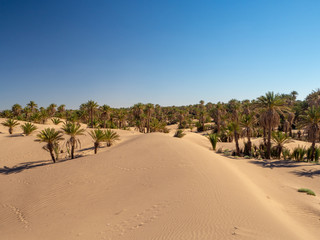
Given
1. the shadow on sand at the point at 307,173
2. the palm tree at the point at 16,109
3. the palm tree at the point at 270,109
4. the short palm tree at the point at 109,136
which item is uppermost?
the palm tree at the point at 16,109

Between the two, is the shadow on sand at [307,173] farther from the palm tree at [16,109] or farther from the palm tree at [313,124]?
the palm tree at [16,109]

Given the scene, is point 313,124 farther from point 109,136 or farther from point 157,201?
point 109,136

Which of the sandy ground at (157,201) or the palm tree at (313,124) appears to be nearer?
the sandy ground at (157,201)

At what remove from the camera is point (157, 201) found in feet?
29.4

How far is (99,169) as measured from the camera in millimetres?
15008

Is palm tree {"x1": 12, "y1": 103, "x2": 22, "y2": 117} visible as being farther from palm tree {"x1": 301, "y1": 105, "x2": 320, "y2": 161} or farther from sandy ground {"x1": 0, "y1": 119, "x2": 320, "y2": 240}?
palm tree {"x1": 301, "y1": 105, "x2": 320, "y2": 161}

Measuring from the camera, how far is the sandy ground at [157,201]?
22.3 feet

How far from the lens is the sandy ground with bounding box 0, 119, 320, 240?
6811mm

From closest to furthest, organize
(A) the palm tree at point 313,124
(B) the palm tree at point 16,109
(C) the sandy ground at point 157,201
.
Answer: (C) the sandy ground at point 157,201, (A) the palm tree at point 313,124, (B) the palm tree at point 16,109

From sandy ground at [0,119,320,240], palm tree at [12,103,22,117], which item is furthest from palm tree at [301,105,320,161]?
palm tree at [12,103,22,117]

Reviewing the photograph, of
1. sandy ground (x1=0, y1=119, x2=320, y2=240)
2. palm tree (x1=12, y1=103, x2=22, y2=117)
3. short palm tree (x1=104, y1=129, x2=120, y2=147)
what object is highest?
palm tree (x1=12, y1=103, x2=22, y2=117)

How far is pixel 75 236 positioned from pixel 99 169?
8.12 metres

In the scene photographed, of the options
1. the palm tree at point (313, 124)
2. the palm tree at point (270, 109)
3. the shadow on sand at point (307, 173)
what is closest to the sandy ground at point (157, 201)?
the shadow on sand at point (307, 173)

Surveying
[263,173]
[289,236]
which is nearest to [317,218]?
[289,236]
